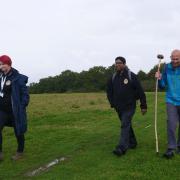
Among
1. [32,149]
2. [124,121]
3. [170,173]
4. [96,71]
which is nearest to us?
[170,173]

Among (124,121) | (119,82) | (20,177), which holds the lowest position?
(20,177)

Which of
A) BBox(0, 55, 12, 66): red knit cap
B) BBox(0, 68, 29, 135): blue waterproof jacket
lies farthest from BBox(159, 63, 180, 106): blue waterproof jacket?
BBox(0, 55, 12, 66): red knit cap

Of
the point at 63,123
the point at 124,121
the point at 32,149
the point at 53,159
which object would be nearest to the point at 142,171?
the point at 124,121

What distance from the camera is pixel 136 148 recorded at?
1358 cm

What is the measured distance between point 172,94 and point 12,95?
13.9 feet

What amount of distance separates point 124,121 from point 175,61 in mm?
2170

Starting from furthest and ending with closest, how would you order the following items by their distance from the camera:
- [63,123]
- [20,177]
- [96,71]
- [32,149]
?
[96,71]
[63,123]
[32,149]
[20,177]

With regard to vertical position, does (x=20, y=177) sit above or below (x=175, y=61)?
below

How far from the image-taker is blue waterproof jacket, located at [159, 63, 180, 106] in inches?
→ 469

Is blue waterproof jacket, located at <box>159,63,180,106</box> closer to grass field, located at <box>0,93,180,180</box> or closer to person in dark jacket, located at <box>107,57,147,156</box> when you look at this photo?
person in dark jacket, located at <box>107,57,147,156</box>

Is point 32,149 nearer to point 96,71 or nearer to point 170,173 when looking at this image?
point 170,173

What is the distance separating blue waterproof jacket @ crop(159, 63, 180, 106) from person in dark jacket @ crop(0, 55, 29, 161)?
149 inches

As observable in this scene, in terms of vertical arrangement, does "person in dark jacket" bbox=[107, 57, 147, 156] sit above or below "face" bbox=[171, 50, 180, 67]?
below

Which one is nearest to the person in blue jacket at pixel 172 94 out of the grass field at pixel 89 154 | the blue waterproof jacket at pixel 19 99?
the grass field at pixel 89 154
